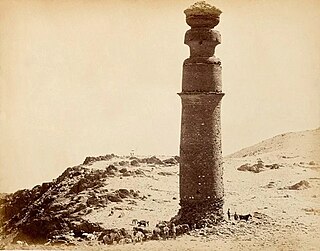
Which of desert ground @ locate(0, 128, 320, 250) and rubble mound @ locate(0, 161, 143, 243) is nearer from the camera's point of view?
desert ground @ locate(0, 128, 320, 250)

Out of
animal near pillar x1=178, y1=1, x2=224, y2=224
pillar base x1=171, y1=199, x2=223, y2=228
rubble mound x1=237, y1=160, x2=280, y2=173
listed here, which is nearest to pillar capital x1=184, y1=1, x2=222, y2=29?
animal near pillar x1=178, y1=1, x2=224, y2=224

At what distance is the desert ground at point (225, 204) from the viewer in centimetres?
531

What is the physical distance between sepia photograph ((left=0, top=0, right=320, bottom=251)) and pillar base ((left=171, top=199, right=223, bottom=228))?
10 millimetres

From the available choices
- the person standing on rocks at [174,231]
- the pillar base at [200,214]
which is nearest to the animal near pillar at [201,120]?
the pillar base at [200,214]

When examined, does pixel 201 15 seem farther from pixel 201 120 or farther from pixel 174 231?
pixel 174 231

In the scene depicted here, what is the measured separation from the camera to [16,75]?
5863 millimetres

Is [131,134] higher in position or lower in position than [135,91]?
lower

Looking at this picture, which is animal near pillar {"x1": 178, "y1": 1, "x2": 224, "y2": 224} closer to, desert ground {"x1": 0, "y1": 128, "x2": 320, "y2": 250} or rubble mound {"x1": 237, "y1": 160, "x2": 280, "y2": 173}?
desert ground {"x1": 0, "y1": 128, "x2": 320, "y2": 250}

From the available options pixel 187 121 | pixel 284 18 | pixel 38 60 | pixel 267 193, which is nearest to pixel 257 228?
pixel 267 193

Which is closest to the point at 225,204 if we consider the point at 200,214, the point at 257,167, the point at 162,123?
the point at 200,214

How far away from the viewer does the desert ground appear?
17.4 feet

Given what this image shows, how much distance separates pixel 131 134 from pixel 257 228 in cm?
146

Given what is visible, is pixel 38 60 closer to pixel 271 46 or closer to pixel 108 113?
pixel 108 113

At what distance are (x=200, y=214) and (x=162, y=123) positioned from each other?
90 cm
